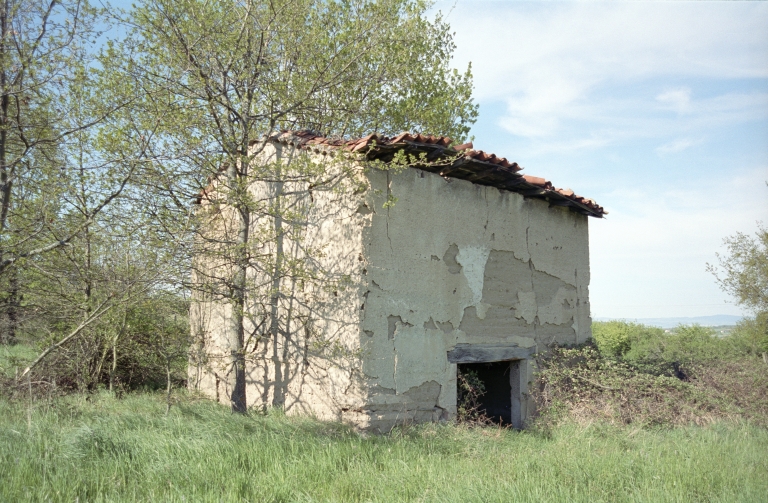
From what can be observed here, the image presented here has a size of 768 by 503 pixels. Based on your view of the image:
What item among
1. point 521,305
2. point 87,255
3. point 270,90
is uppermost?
point 270,90

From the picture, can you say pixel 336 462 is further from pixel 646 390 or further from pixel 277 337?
pixel 646 390

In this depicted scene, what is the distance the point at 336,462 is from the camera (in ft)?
14.9

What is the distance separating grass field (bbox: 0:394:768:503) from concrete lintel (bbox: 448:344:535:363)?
1.18 meters

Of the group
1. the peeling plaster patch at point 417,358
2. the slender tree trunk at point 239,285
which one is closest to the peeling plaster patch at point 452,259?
the peeling plaster patch at point 417,358

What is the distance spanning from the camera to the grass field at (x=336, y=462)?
12.5 feet

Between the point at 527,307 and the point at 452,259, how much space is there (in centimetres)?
173

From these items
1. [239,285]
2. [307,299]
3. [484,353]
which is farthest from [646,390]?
[239,285]

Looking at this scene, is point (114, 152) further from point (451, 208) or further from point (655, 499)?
point (655, 499)

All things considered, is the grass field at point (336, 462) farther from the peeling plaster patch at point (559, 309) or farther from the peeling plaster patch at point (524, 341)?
the peeling plaster patch at point (559, 309)

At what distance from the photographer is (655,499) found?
370cm

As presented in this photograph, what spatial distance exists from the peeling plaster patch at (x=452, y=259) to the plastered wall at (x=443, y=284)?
2 cm

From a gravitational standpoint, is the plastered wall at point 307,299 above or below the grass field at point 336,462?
above

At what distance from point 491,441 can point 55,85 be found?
5.65 meters

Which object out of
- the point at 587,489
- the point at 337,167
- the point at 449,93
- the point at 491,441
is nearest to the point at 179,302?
the point at 337,167
